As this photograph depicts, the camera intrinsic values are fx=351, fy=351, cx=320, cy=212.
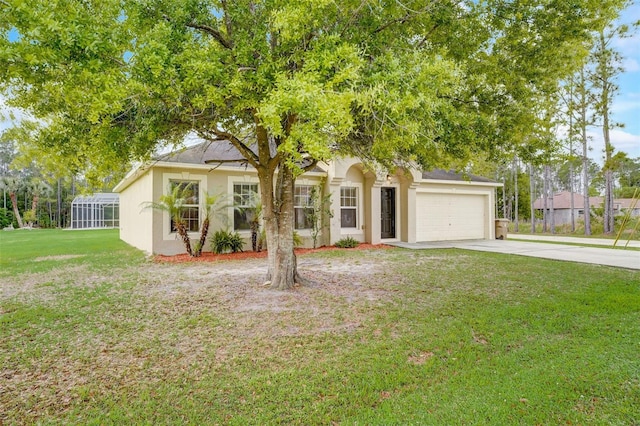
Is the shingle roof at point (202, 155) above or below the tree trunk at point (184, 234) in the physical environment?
above

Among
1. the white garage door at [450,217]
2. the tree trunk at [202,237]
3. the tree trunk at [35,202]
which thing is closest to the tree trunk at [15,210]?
the tree trunk at [35,202]

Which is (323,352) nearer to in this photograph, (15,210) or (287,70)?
(287,70)

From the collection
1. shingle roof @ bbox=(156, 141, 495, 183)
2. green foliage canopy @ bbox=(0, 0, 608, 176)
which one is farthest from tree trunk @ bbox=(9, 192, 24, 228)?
green foliage canopy @ bbox=(0, 0, 608, 176)

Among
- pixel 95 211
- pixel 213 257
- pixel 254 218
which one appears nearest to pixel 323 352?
pixel 213 257

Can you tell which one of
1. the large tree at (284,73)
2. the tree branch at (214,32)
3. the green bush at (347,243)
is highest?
the tree branch at (214,32)

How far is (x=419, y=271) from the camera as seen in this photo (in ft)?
28.3

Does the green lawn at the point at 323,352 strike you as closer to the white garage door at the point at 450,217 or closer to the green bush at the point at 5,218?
the white garage door at the point at 450,217

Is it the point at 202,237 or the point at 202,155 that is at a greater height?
the point at 202,155

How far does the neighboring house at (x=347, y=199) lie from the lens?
1162 cm

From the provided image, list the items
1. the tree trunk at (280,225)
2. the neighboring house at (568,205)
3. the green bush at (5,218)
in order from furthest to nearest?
1. the neighboring house at (568,205)
2. the green bush at (5,218)
3. the tree trunk at (280,225)

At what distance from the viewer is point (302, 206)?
1367 cm

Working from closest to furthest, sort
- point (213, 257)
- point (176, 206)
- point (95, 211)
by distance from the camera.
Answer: point (176, 206), point (213, 257), point (95, 211)

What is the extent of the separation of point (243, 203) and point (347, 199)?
14.5ft

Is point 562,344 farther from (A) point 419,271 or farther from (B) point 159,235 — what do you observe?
(B) point 159,235
